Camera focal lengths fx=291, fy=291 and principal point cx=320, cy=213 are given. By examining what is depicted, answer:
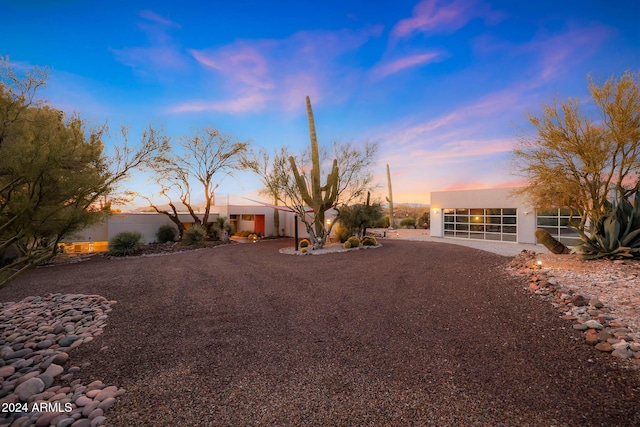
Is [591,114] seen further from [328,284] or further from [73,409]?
[73,409]

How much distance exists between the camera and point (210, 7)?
7082mm

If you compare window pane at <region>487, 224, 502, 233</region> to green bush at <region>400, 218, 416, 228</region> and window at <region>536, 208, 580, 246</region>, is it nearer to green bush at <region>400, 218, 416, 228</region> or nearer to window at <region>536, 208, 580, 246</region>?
window at <region>536, 208, 580, 246</region>

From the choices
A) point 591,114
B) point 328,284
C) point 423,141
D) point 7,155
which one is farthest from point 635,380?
point 423,141

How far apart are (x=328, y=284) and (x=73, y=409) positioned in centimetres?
474

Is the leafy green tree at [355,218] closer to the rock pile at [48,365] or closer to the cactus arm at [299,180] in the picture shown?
the cactus arm at [299,180]

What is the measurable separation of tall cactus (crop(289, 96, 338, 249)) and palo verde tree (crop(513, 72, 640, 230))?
23.8 ft

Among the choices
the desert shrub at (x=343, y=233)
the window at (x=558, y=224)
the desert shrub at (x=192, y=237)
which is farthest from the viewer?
the desert shrub at (x=343, y=233)

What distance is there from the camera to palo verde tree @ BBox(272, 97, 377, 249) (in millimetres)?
13648

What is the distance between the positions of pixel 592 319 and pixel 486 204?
1401 cm

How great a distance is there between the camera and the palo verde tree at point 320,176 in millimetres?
13648

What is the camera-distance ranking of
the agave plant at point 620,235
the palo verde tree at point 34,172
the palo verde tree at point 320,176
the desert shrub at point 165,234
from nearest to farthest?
the palo verde tree at point 34,172, the agave plant at point 620,235, the palo verde tree at point 320,176, the desert shrub at point 165,234

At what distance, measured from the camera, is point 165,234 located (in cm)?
1719

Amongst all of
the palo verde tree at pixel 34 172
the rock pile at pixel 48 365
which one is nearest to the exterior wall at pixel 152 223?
the rock pile at pixel 48 365

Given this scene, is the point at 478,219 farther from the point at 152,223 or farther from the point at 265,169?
the point at 152,223
